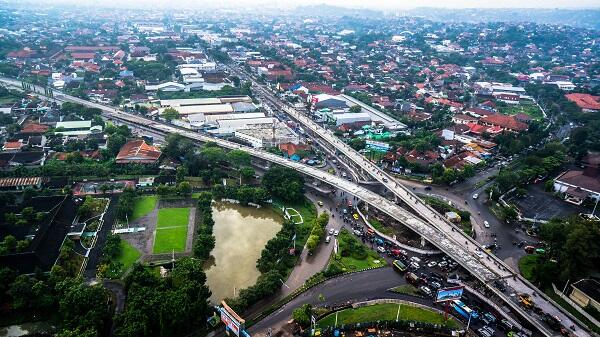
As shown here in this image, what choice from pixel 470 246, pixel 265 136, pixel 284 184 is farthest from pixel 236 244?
pixel 265 136

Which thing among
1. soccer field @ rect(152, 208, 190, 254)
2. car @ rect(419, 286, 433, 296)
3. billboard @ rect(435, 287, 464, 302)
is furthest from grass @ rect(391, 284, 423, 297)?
soccer field @ rect(152, 208, 190, 254)

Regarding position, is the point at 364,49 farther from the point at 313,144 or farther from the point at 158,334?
the point at 158,334

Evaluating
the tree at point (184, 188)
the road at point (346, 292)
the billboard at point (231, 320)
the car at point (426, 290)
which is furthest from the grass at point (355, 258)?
the tree at point (184, 188)

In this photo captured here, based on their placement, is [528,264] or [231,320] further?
[528,264]

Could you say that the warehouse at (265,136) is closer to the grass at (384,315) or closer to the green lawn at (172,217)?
the green lawn at (172,217)

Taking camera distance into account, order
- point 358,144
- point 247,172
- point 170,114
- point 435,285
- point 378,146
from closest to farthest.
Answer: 1. point 435,285
2. point 247,172
3. point 378,146
4. point 358,144
5. point 170,114

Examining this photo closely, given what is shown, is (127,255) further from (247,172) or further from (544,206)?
(544,206)
